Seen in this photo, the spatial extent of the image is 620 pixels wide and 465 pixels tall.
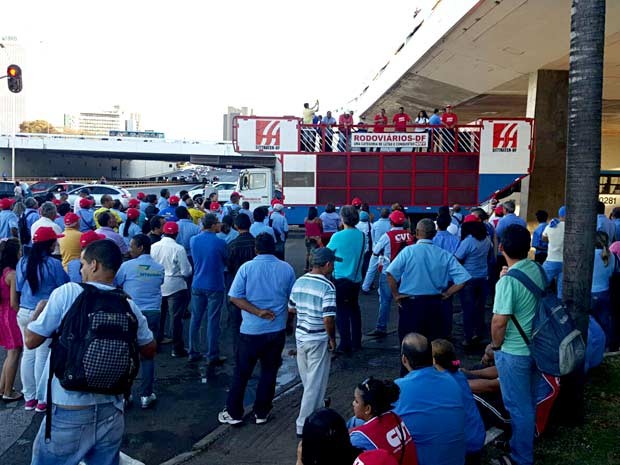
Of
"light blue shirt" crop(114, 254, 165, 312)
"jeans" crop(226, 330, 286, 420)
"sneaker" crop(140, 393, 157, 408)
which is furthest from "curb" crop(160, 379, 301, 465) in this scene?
"light blue shirt" crop(114, 254, 165, 312)

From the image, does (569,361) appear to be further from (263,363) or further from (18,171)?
(18,171)

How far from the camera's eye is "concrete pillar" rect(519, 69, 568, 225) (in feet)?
55.3

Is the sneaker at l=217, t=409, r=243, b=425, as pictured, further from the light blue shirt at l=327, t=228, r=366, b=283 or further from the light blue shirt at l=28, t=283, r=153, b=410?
the light blue shirt at l=327, t=228, r=366, b=283

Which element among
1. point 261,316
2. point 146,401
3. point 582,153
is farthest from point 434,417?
point 146,401

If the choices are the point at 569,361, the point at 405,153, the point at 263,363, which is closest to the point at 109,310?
the point at 263,363

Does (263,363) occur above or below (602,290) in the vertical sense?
below

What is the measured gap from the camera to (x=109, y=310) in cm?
326

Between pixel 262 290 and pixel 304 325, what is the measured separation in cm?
58

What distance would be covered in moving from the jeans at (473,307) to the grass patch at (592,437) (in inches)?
91.2

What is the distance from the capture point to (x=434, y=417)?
3617 mm

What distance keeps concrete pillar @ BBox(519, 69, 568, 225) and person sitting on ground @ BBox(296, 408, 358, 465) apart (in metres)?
16.0

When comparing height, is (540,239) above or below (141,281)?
above

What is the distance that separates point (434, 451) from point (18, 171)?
266ft

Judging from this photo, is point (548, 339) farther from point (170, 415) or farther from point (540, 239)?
point (540, 239)
